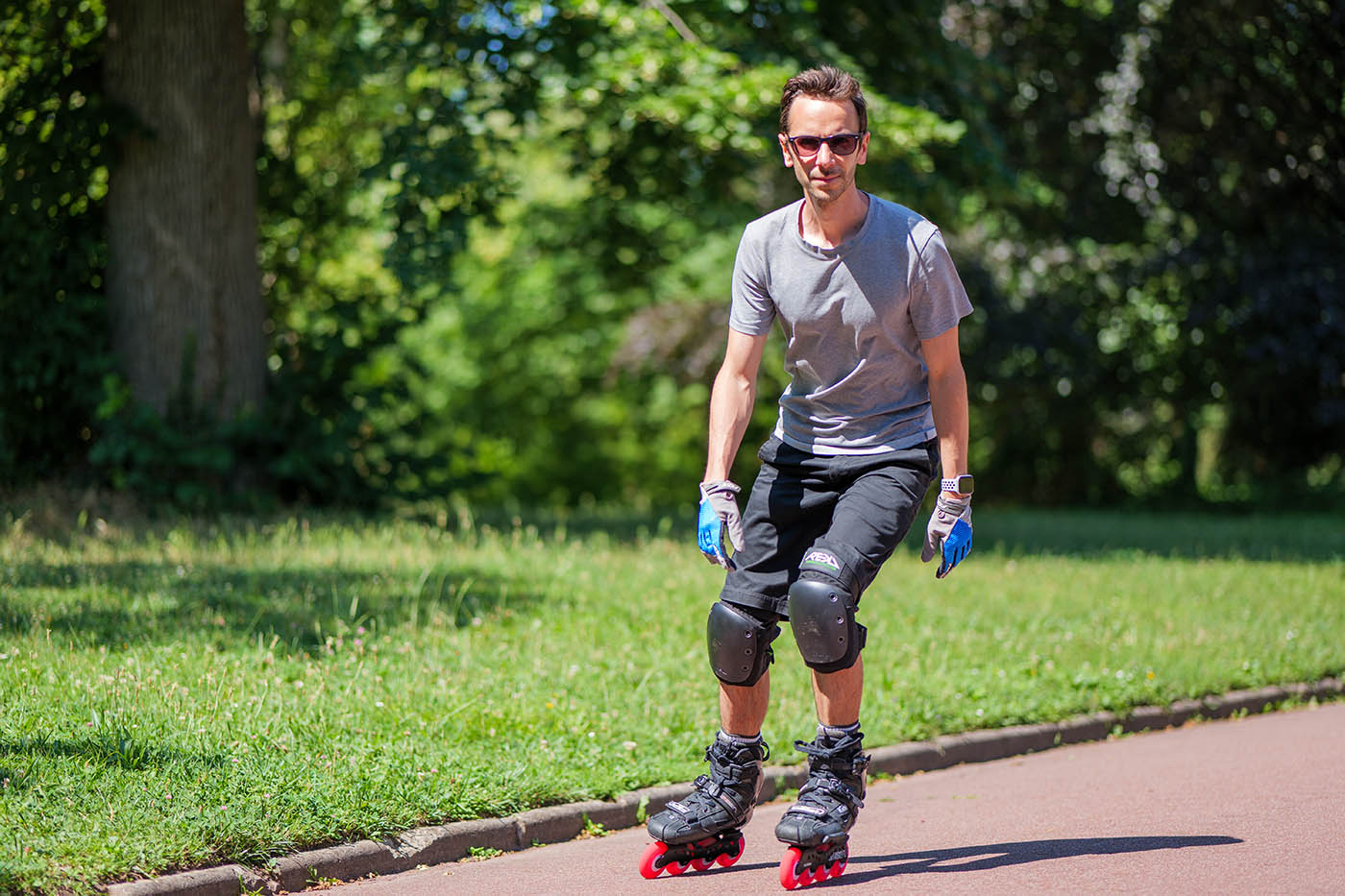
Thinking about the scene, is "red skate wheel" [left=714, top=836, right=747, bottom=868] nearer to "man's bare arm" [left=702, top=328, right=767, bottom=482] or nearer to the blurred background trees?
"man's bare arm" [left=702, top=328, right=767, bottom=482]

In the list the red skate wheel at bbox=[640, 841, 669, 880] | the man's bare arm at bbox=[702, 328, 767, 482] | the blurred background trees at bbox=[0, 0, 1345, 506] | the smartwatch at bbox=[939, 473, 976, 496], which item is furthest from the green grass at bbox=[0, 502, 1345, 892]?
the blurred background trees at bbox=[0, 0, 1345, 506]

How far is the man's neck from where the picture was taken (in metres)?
4.02

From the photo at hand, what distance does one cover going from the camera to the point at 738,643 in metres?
4.08

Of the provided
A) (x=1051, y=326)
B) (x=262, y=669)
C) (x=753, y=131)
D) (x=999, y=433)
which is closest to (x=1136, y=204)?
(x=1051, y=326)

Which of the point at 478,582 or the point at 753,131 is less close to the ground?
the point at 753,131

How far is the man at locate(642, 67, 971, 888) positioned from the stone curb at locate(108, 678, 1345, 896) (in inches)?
32.1

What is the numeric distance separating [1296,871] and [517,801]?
2442 millimetres

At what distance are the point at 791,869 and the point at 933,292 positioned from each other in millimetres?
1648

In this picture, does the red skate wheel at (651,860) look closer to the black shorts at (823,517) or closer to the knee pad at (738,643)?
the knee pad at (738,643)

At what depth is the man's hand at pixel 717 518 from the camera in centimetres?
405

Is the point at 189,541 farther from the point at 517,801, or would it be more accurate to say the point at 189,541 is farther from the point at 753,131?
the point at 753,131

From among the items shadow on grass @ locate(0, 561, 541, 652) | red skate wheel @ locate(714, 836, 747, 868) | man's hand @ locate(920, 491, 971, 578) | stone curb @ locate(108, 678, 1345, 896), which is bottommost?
stone curb @ locate(108, 678, 1345, 896)

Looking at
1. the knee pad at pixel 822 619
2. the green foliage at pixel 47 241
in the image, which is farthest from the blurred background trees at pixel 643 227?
the knee pad at pixel 822 619

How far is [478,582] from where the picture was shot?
7.86 meters
